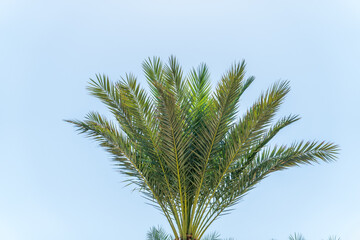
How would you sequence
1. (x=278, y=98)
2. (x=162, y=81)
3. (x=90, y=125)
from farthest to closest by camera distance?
(x=162, y=81) < (x=90, y=125) < (x=278, y=98)

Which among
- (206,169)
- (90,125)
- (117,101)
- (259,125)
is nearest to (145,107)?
(117,101)

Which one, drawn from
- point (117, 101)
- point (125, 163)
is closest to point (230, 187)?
point (125, 163)

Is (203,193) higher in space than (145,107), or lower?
lower

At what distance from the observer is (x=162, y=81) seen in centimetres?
871

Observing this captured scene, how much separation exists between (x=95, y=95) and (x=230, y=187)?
3.24 meters

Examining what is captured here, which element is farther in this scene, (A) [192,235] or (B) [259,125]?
(A) [192,235]

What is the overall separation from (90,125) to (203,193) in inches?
103

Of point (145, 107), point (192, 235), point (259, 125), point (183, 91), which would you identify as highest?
point (183, 91)

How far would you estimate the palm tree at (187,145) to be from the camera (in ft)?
25.7

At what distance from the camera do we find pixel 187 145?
27.1 ft

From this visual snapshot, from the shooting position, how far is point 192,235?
8.62m

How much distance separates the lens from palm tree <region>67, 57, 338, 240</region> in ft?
25.7

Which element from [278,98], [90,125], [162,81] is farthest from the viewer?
[162,81]

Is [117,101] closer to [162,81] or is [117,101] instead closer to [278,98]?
[162,81]
